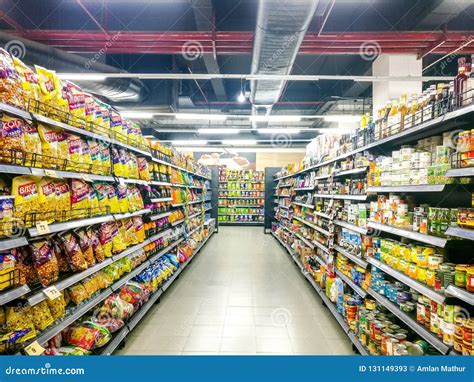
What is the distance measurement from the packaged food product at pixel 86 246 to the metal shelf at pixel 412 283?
2.55 metres

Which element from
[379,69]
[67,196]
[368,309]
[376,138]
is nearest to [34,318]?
[67,196]

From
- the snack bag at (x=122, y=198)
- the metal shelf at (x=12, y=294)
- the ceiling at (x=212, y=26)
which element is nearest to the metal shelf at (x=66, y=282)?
the metal shelf at (x=12, y=294)

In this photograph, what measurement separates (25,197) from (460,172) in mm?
2610

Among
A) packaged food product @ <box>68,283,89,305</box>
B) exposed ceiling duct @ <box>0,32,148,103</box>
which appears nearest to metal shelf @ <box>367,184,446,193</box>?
packaged food product @ <box>68,283,89,305</box>

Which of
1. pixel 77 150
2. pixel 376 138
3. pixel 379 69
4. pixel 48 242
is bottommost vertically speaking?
pixel 48 242

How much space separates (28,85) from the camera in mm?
1900

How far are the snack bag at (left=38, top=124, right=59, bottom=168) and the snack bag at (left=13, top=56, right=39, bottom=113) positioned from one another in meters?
0.18

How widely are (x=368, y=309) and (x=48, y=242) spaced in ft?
9.64

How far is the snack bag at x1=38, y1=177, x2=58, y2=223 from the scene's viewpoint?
6.33 feet

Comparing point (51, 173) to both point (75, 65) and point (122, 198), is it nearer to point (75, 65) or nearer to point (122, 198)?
point (122, 198)

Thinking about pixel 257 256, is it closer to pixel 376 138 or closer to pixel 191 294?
pixel 191 294

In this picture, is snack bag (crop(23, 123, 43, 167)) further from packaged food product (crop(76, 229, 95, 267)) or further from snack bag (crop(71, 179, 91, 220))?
packaged food product (crop(76, 229, 95, 267))

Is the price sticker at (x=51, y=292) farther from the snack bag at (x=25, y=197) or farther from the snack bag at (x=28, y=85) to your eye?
the snack bag at (x=28, y=85)

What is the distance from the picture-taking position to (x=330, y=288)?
3.88 meters
